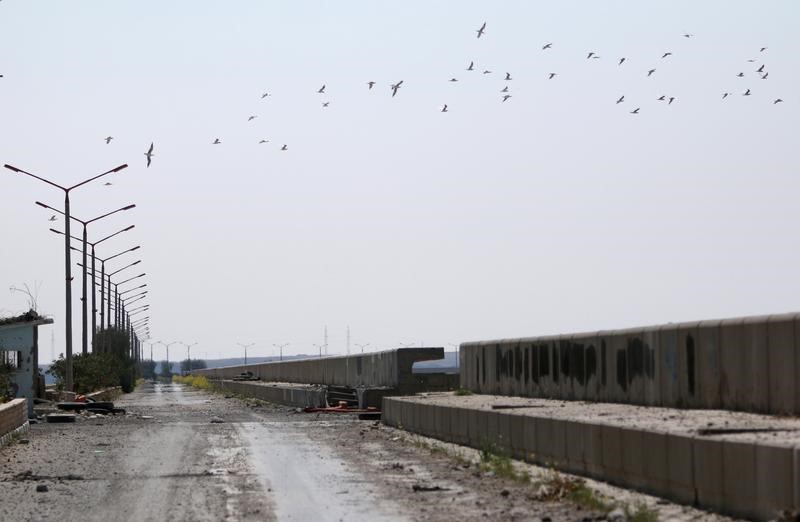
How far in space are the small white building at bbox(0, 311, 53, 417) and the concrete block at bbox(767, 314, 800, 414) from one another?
3398 cm

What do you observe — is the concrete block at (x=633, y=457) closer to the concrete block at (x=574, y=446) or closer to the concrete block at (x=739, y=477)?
the concrete block at (x=574, y=446)

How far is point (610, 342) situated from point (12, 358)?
31494 mm

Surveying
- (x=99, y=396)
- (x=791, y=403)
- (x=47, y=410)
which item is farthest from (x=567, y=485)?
(x=99, y=396)

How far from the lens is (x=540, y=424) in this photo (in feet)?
59.3

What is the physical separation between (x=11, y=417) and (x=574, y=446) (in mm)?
14753

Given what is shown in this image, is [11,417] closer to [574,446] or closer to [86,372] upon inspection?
[574,446]

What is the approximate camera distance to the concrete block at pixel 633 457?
13945 mm

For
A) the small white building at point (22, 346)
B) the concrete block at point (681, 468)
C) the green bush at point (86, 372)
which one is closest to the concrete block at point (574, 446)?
the concrete block at point (681, 468)

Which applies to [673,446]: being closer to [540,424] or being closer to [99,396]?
[540,424]

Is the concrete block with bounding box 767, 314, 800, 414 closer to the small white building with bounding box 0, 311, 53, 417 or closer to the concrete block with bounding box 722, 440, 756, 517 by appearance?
the concrete block with bounding box 722, 440, 756, 517

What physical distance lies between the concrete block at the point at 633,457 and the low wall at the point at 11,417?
46.2 ft

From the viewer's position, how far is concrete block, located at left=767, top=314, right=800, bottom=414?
14.7 meters

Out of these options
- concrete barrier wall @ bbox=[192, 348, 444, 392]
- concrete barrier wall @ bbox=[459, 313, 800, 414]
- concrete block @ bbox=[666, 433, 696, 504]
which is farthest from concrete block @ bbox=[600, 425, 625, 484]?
concrete barrier wall @ bbox=[192, 348, 444, 392]

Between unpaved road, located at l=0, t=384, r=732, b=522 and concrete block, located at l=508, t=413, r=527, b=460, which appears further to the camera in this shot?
concrete block, located at l=508, t=413, r=527, b=460
